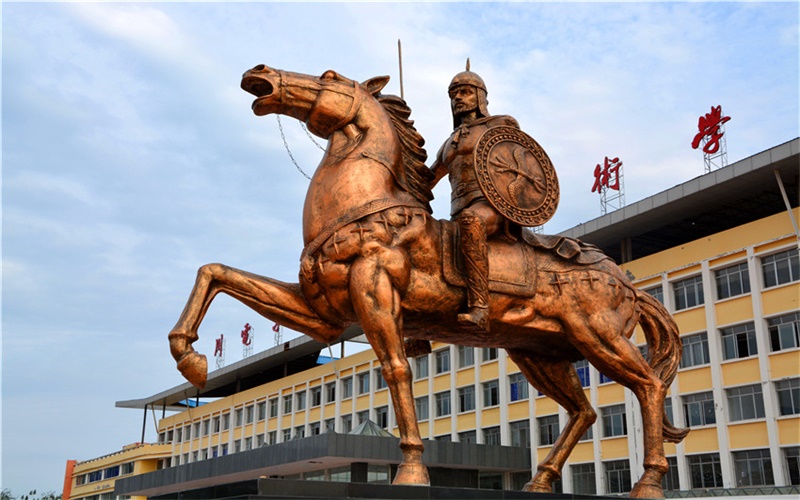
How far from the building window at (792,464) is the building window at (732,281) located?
19.2 feet

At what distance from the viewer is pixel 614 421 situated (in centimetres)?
3494

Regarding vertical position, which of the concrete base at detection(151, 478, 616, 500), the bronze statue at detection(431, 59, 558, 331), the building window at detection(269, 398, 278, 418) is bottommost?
the concrete base at detection(151, 478, 616, 500)

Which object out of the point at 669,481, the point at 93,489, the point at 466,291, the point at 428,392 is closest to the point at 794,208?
the point at 669,481

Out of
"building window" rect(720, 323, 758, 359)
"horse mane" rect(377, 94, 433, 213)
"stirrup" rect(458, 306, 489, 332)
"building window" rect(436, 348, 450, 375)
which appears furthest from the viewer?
"building window" rect(436, 348, 450, 375)

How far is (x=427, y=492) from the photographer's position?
5762 mm

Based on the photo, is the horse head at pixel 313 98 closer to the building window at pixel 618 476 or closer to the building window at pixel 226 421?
the building window at pixel 618 476

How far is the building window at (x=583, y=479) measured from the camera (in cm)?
3591

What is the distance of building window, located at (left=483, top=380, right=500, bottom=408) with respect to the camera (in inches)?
1614

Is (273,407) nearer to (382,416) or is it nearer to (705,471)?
(382,416)

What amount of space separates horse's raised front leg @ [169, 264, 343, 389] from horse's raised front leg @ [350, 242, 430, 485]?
48cm

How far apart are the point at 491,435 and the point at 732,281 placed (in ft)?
48.9

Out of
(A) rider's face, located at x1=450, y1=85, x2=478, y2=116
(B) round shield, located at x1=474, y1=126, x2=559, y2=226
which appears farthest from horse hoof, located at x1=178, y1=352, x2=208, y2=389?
(A) rider's face, located at x1=450, y1=85, x2=478, y2=116

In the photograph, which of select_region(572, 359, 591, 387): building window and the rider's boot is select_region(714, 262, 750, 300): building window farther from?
the rider's boot

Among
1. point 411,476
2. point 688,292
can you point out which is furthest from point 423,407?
point 411,476
